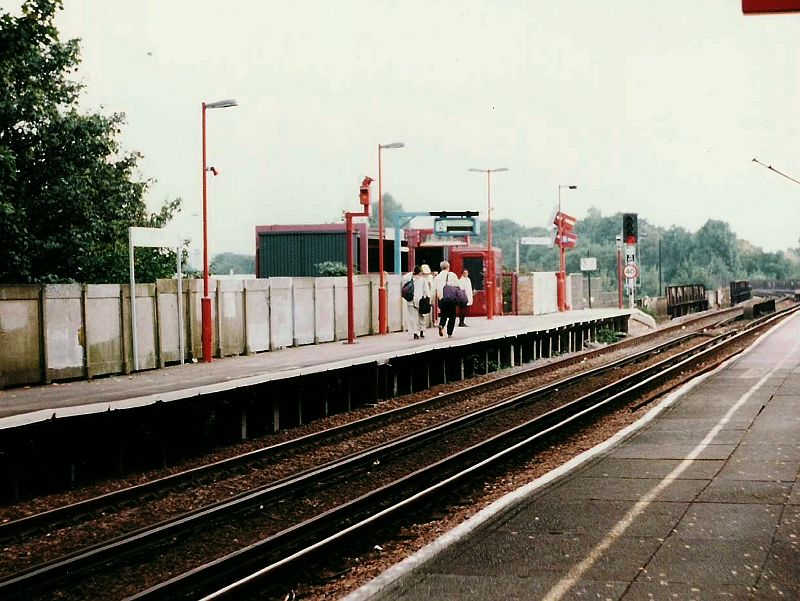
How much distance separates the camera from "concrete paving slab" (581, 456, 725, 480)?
35.8 ft

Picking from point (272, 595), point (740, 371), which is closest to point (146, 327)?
point (740, 371)

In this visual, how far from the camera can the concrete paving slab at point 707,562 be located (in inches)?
276

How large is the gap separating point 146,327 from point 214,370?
5.56 ft

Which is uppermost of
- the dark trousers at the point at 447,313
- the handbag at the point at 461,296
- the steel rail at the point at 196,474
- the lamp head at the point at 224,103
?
the lamp head at the point at 224,103

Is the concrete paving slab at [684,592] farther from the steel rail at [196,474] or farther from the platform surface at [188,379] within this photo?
the platform surface at [188,379]

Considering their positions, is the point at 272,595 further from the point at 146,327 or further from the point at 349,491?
the point at 146,327

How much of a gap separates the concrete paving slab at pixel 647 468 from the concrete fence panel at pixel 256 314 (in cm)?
1399

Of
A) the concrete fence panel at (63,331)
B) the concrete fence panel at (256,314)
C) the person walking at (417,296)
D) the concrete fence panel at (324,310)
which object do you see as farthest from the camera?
the concrete fence panel at (324,310)

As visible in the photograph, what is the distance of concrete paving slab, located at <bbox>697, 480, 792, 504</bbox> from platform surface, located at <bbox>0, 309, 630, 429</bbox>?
7.33 metres

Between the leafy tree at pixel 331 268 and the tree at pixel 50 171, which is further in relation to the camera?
the leafy tree at pixel 331 268

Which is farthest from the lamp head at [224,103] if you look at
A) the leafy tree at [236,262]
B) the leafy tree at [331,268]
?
the leafy tree at [236,262]

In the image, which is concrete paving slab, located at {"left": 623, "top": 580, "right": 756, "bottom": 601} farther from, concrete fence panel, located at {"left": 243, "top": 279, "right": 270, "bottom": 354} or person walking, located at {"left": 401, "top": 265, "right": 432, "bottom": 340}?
person walking, located at {"left": 401, "top": 265, "right": 432, "bottom": 340}

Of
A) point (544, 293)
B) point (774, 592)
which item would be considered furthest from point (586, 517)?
point (544, 293)

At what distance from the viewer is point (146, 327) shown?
2120 centimetres
